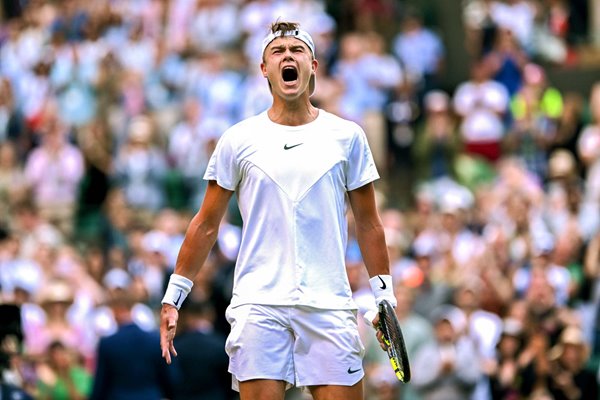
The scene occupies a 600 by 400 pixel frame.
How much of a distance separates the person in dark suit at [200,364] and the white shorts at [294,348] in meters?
5.15

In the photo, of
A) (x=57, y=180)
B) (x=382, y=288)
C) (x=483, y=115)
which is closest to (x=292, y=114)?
(x=382, y=288)

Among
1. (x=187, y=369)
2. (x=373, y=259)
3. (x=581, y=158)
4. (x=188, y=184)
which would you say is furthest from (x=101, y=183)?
(x=373, y=259)

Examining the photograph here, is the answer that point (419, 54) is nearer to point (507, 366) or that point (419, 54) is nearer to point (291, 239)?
point (507, 366)

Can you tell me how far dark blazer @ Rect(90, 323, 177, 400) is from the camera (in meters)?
13.5

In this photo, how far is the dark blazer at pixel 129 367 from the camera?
1345 centimetres

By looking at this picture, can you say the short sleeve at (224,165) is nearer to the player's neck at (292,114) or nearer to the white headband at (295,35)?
the player's neck at (292,114)

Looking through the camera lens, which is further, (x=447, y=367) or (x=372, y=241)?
(x=447, y=367)

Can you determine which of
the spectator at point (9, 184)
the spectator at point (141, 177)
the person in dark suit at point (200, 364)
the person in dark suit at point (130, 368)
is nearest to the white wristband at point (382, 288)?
the person in dark suit at point (130, 368)

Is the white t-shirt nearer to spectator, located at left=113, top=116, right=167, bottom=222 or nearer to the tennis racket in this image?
the tennis racket

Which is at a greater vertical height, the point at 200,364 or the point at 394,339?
the point at 394,339

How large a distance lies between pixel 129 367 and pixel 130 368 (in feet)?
0.05

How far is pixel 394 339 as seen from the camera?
8.65m

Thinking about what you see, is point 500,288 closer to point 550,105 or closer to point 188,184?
point 550,105

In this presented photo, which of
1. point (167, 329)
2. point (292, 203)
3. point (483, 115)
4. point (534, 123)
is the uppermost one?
point (292, 203)
